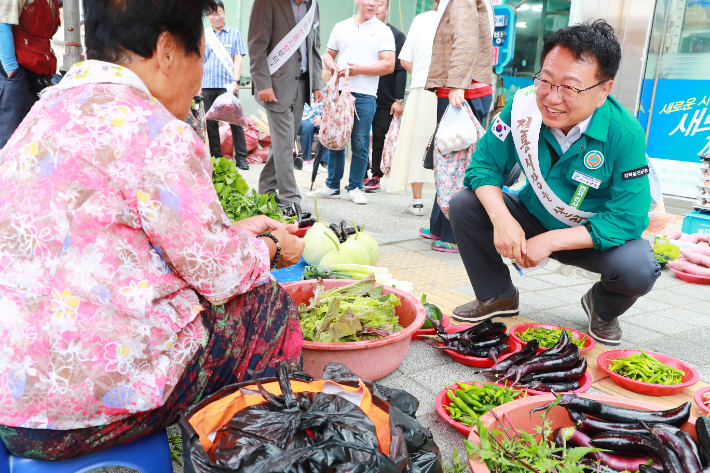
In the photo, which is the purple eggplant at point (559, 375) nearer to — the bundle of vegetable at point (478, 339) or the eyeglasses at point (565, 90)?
the bundle of vegetable at point (478, 339)

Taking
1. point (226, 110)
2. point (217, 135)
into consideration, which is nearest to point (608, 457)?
point (226, 110)

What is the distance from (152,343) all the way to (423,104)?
488 cm

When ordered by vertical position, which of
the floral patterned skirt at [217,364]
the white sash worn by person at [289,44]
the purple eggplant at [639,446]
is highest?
the white sash worn by person at [289,44]

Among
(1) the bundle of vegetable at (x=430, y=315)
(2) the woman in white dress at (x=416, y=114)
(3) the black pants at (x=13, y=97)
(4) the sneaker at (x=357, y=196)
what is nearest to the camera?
(1) the bundle of vegetable at (x=430, y=315)

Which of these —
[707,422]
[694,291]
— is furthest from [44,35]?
[694,291]

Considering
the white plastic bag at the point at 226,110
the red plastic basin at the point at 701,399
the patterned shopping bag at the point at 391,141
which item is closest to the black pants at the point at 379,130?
the patterned shopping bag at the point at 391,141

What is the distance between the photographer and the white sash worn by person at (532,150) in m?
2.78

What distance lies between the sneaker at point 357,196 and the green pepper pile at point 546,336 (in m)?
4.10

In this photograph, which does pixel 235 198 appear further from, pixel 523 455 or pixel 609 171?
pixel 523 455

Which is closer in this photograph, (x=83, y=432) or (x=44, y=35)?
(x=83, y=432)

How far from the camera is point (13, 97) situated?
5117 mm

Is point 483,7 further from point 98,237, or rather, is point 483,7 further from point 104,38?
point 98,237

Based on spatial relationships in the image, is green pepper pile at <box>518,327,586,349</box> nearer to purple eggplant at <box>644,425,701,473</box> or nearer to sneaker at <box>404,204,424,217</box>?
purple eggplant at <box>644,425,701,473</box>

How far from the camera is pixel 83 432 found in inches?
55.1
